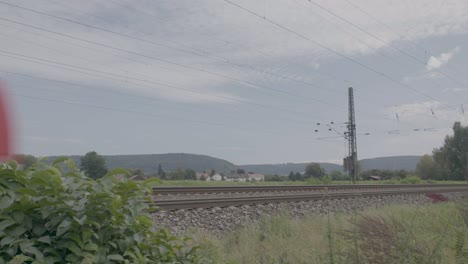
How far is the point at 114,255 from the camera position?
2701mm

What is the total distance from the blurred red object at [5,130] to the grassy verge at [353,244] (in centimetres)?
199

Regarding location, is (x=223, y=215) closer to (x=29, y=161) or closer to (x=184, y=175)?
(x=29, y=161)

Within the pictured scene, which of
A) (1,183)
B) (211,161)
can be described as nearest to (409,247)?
(1,183)

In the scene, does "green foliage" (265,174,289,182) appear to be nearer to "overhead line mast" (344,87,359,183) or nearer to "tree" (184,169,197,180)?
"overhead line mast" (344,87,359,183)

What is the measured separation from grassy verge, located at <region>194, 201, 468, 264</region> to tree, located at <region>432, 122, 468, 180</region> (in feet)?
249

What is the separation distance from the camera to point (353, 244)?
219 inches

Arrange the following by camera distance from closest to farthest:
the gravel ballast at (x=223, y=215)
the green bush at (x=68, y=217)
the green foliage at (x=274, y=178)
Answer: the green bush at (x=68, y=217), the gravel ballast at (x=223, y=215), the green foliage at (x=274, y=178)

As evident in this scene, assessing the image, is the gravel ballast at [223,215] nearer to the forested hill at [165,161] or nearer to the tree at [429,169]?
the forested hill at [165,161]

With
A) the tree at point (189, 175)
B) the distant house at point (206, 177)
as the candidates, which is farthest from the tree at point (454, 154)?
the tree at point (189, 175)

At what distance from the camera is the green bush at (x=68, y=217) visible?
2557mm

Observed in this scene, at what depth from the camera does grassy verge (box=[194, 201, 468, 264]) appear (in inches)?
191

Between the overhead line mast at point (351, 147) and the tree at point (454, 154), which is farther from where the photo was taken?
the tree at point (454, 154)

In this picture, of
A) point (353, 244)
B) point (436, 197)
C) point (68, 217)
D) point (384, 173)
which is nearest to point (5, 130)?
point (68, 217)

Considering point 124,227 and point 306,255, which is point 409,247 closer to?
point 306,255
